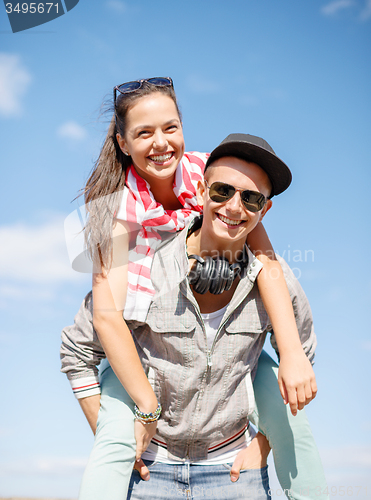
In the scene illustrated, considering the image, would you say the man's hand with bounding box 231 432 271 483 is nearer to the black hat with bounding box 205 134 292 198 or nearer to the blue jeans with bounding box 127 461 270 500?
the blue jeans with bounding box 127 461 270 500

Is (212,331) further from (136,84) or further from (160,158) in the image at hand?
(136,84)

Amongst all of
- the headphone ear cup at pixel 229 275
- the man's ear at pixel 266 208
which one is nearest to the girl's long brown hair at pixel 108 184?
the headphone ear cup at pixel 229 275

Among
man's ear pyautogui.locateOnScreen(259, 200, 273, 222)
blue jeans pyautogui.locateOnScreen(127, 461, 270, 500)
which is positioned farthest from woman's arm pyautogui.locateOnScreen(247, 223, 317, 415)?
blue jeans pyautogui.locateOnScreen(127, 461, 270, 500)

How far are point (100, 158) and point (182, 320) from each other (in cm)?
145

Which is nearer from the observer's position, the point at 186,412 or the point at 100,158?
the point at 186,412

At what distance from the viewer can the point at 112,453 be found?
308 cm

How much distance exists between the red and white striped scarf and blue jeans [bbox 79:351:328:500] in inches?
26.3

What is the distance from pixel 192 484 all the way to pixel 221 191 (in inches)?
84.2

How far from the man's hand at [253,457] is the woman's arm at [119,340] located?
0.77 m

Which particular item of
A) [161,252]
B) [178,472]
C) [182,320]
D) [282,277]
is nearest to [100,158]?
[161,252]

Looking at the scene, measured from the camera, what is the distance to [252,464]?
3.56 m

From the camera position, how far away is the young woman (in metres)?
3.08

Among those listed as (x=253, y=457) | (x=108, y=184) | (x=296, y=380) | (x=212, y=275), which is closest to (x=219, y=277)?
(x=212, y=275)

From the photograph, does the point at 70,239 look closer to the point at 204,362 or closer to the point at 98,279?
the point at 98,279
